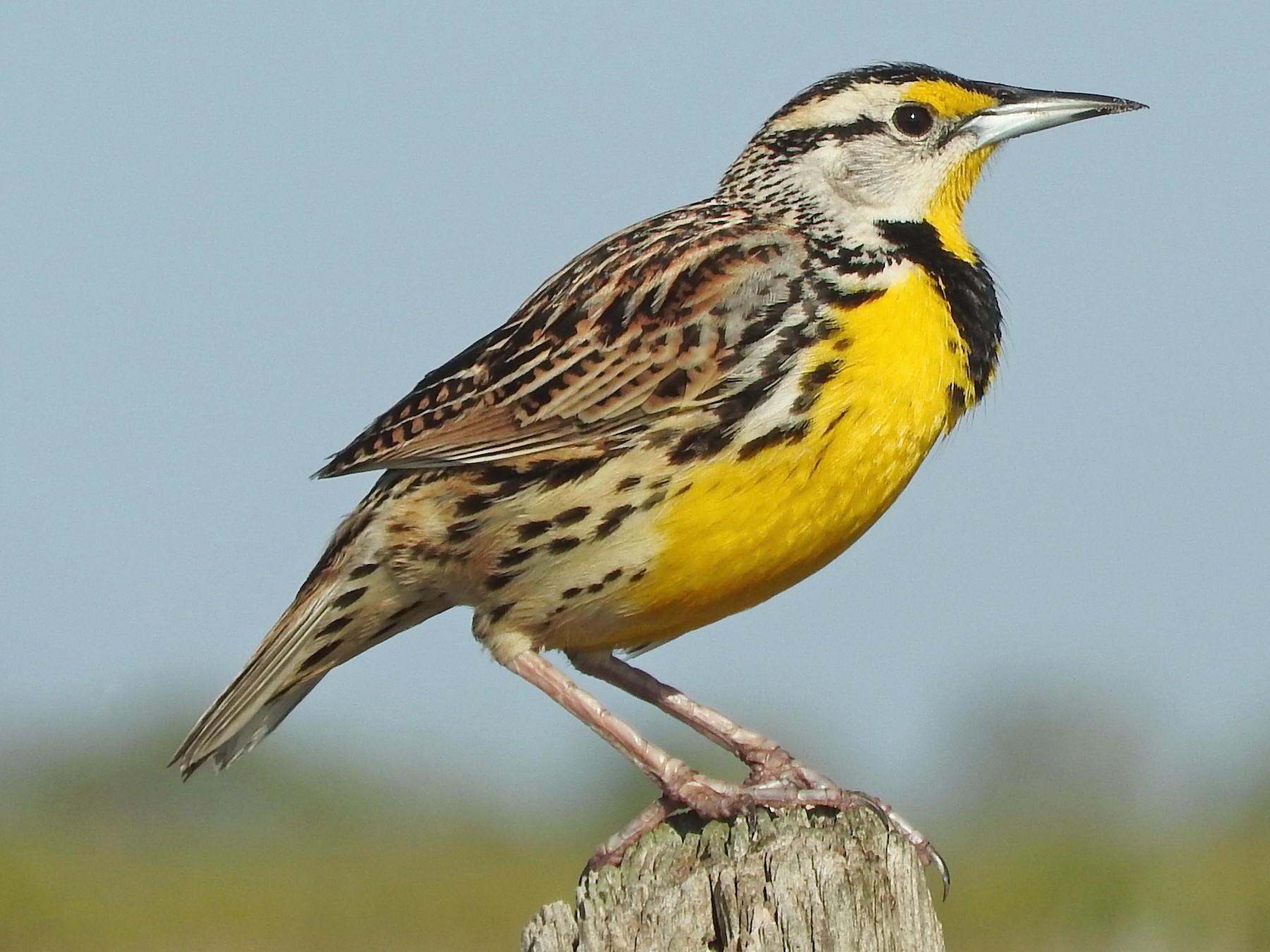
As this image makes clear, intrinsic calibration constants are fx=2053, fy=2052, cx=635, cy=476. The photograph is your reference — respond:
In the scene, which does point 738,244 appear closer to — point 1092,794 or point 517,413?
point 517,413

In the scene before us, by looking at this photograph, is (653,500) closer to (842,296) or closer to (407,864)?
(842,296)

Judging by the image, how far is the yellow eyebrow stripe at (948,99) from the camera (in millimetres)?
4316

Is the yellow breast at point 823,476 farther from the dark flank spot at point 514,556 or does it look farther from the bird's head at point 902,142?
the bird's head at point 902,142

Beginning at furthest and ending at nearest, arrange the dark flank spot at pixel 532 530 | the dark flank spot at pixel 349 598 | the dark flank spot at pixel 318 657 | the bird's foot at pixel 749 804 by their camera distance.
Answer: the dark flank spot at pixel 318 657, the dark flank spot at pixel 349 598, the dark flank spot at pixel 532 530, the bird's foot at pixel 749 804

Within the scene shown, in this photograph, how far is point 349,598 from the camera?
425 cm

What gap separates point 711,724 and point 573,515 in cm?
61

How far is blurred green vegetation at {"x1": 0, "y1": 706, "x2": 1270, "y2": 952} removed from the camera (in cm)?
591

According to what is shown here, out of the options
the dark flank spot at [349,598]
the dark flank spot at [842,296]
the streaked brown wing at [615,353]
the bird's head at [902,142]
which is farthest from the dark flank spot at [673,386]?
the dark flank spot at [349,598]

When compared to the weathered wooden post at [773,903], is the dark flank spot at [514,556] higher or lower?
higher

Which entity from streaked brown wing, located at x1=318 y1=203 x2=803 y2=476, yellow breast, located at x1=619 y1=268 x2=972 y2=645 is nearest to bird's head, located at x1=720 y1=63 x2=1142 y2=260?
streaked brown wing, located at x1=318 y1=203 x2=803 y2=476

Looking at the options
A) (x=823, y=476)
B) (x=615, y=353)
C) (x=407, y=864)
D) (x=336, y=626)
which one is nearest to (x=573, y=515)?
(x=615, y=353)

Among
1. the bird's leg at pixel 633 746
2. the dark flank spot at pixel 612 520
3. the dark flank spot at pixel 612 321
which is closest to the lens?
the bird's leg at pixel 633 746

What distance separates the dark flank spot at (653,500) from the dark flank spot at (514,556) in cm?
27

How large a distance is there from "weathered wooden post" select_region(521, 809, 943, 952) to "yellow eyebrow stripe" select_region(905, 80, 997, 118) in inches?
68.8
